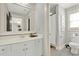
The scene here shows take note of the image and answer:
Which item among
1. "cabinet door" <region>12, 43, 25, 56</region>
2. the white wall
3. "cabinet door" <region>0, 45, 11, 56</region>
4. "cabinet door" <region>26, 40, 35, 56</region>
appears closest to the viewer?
"cabinet door" <region>0, 45, 11, 56</region>

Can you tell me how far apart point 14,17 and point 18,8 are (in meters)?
0.28

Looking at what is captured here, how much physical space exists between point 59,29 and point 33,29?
1.29 metres

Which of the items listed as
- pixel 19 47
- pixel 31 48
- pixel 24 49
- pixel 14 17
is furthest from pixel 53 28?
pixel 19 47

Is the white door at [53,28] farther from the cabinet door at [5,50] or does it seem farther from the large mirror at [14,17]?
the cabinet door at [5,50]

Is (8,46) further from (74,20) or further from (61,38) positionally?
(74,20)

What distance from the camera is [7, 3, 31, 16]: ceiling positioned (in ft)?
5.98

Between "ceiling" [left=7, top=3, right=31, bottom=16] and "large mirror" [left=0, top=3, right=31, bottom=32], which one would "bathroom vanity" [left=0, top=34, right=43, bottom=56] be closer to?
"large mirror" [left=0, top=3, right=31, bottom=32]

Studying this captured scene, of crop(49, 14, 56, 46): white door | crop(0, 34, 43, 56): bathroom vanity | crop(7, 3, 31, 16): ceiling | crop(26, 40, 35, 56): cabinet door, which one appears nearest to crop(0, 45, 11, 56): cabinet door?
crop(0, 34, 43, 56): bathroom vanity

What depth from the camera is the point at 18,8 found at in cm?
195

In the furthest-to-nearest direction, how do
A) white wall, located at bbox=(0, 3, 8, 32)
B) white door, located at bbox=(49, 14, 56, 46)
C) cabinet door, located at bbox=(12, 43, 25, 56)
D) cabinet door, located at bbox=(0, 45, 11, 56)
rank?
1. white door, located at bbox=(49, 14, 56, 46)
2. white wall, located at bbox=(0, 3, 8, 32)
3. cabinet door, located at bbox=(12, 43, 25, 56)
4. cabinet door, located at bbox=(0, 45, 11, 56)

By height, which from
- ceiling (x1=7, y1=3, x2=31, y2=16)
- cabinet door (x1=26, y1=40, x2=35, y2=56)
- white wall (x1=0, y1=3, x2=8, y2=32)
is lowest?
cabinet door (x1=26, y1=40, x2=35, y2=56)

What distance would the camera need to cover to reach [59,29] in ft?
10.5

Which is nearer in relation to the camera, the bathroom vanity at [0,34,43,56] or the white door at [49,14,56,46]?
the bathroom vanity at [0,34,43,56]

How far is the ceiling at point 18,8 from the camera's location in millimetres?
1822
